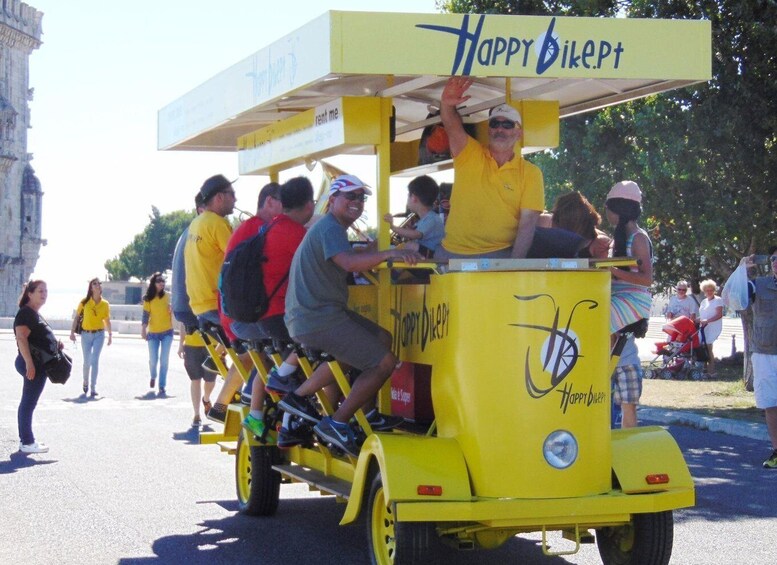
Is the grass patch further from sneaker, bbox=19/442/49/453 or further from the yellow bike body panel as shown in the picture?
the yellow bike body panel

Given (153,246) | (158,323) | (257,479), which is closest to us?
(257,479)

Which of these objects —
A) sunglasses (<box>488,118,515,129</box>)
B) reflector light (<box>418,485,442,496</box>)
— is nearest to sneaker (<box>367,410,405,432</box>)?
reflector light (<box>418,485,442,496</box>)

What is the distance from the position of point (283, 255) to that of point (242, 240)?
57cm

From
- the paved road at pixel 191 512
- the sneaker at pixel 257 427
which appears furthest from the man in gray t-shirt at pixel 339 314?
the sneaker at pixel 257 427

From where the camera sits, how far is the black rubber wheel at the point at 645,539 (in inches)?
261

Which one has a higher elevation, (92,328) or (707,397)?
(92,328)

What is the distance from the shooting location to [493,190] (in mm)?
7469

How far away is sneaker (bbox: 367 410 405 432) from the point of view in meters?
7.56

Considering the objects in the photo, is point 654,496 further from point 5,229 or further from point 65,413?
point 5,229

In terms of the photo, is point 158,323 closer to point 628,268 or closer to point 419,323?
point 628,268

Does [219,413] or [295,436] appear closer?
[295,436]

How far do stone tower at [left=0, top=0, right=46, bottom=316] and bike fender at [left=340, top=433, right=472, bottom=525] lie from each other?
10203 centimetres

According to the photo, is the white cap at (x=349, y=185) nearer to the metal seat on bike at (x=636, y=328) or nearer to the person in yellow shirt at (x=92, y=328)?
the metal seat on bike at (x=636, y=328)

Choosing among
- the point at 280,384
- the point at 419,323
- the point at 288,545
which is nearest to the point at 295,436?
the point at 280,384
